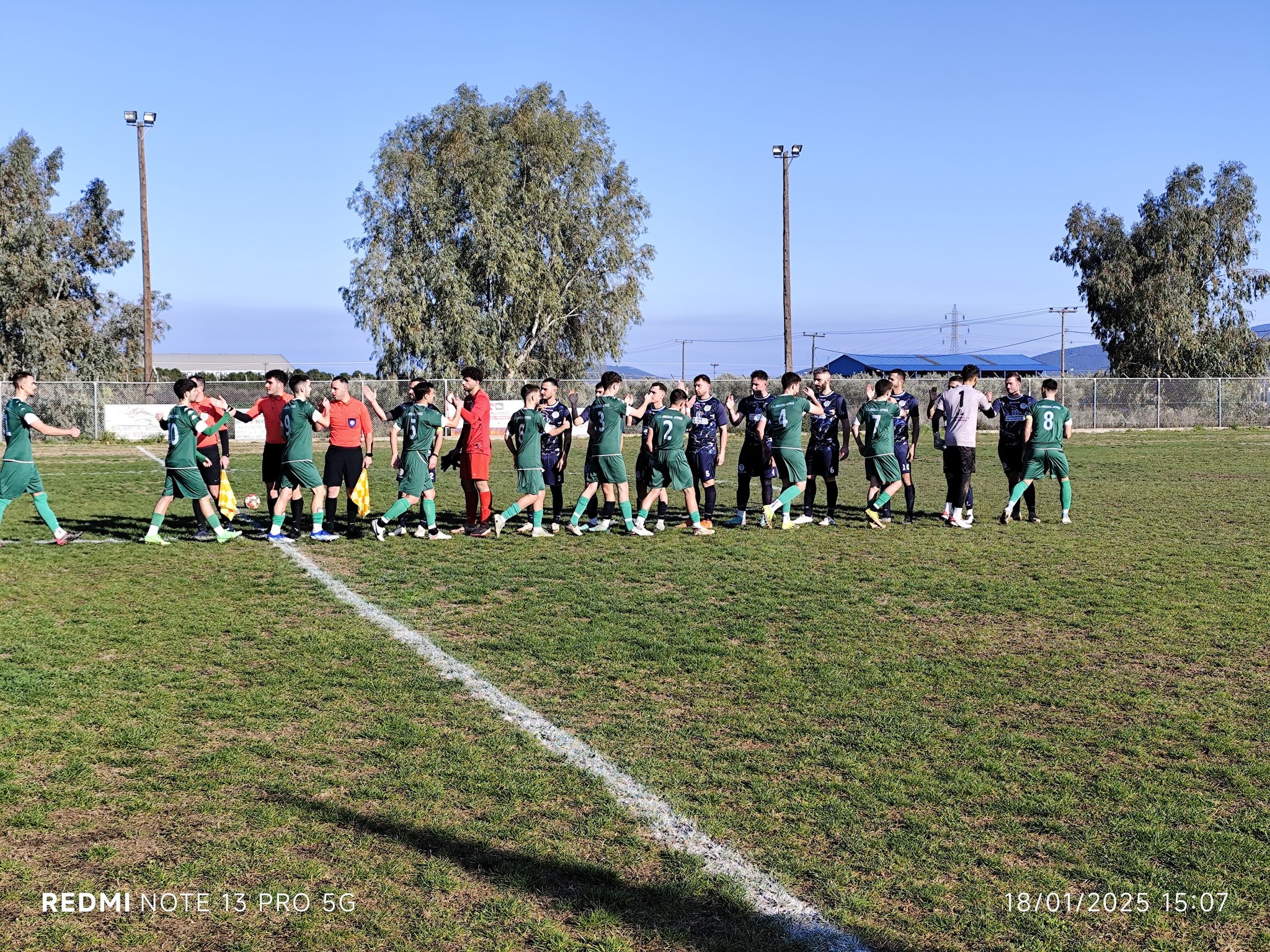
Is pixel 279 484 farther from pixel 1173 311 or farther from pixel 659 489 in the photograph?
pixel 1173 311

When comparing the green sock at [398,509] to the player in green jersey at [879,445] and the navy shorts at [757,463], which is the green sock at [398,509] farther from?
the player in green jersey at [879,445]

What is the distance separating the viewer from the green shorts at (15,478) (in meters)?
11.5

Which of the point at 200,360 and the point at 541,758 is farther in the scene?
the point at 200,360

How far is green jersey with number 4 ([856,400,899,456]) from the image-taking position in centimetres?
1338

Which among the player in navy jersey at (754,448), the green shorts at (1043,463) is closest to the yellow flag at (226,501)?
the player in navy jersey at (754,448)

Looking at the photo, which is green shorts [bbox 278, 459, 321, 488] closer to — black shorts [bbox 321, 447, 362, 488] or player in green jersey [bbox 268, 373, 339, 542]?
player in green jersey [bbox 268, 373, 339, 542]

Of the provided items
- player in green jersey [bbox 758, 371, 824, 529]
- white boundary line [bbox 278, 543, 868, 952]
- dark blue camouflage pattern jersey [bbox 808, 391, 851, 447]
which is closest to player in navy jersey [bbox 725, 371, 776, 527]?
player in green jersey [bbox 758, 371, 824, 529]

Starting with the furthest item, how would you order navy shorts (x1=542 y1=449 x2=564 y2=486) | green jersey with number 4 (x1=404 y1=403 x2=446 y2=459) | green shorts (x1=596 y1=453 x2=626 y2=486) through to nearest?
navy shorts (x1=542 y1=449 x2=564 y2=486)
green shorts (x1=596 y1=453 x2=626 y2=486)
green jersey with number 4 (x1=404 y1=403 x2=446 y2=459)

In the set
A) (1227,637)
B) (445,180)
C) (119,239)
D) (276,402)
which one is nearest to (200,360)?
(119,239)

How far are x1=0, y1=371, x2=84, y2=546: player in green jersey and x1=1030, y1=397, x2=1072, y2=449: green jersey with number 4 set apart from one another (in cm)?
1079

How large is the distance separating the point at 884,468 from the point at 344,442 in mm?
6436

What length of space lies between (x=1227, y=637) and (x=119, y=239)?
1924 inches

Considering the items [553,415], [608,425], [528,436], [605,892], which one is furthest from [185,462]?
[605,892]

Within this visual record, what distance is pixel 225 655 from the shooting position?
717cm
